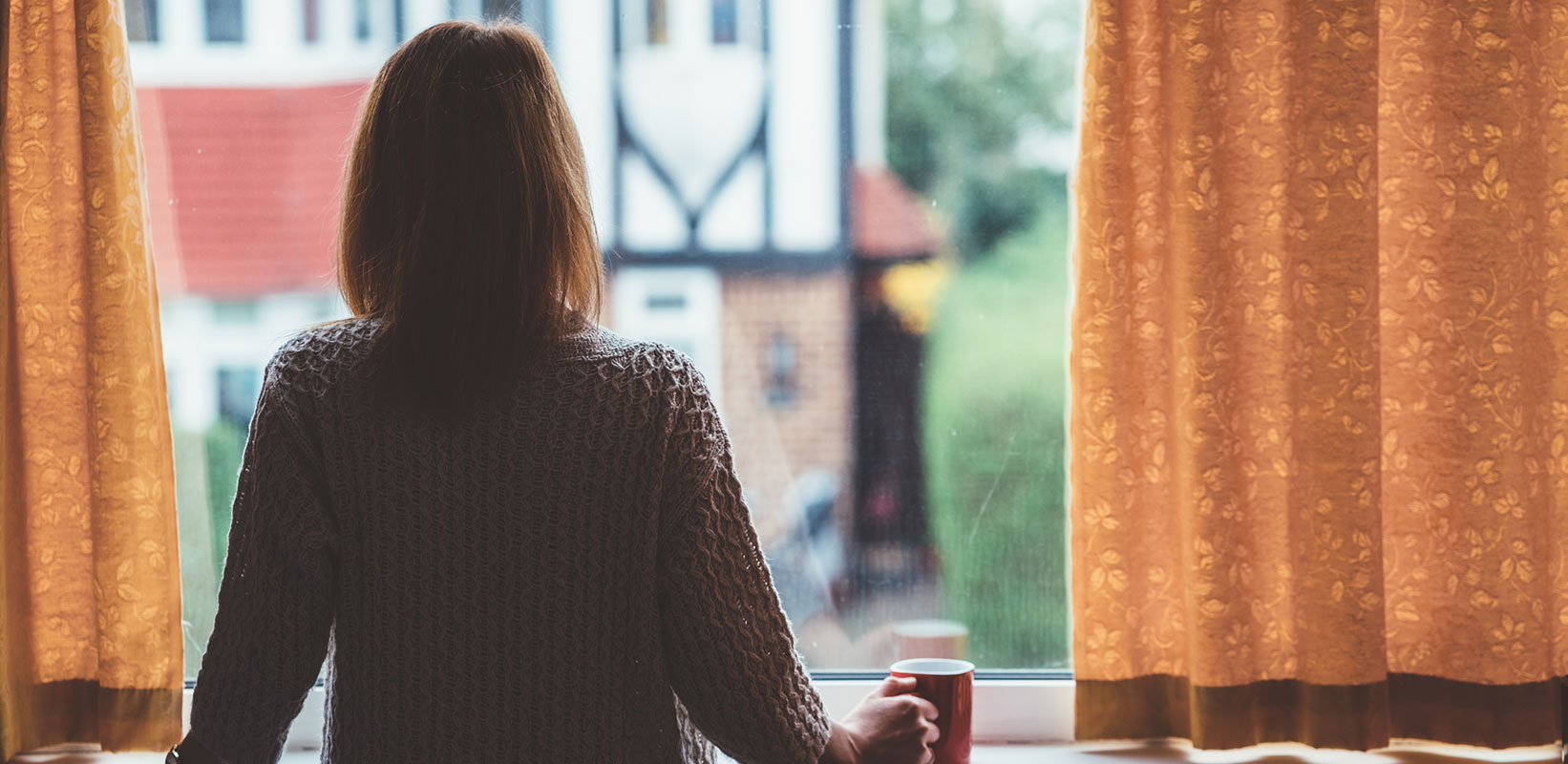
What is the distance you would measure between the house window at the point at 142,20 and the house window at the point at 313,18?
0.71ft

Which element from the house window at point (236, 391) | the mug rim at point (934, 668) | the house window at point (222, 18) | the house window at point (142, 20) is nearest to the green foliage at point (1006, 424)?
the mug rim at point (934, 668)

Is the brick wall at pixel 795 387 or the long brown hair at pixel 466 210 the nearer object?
the long brown hair at pixel 466 210

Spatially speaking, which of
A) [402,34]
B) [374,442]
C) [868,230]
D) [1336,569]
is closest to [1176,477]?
[1336,569]

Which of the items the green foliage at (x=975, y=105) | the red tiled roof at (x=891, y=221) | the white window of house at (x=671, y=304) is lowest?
the white window of house at (x=671, y=304)

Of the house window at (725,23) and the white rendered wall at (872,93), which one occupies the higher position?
the house window at (725,23)

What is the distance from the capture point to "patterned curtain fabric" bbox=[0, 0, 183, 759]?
141 centimetres

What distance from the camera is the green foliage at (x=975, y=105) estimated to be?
1640 mm

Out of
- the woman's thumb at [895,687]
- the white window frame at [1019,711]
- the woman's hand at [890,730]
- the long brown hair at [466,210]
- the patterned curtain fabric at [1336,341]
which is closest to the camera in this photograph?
the long brown hair at [466,210]

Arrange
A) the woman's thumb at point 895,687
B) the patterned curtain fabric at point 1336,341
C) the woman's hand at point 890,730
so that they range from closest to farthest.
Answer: the woman's hand at point 890,730
the woman's thumb at point 895,687
the patterned curtain fabric at point 1336,341

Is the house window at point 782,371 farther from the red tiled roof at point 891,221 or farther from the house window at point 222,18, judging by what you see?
the house window at point 222,18

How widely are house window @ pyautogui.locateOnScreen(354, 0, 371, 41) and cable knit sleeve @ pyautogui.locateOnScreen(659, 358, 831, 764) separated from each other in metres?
0.98

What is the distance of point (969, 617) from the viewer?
5.49 ft

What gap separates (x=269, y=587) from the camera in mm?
979

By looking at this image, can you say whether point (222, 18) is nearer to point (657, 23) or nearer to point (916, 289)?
point (657, 23)
